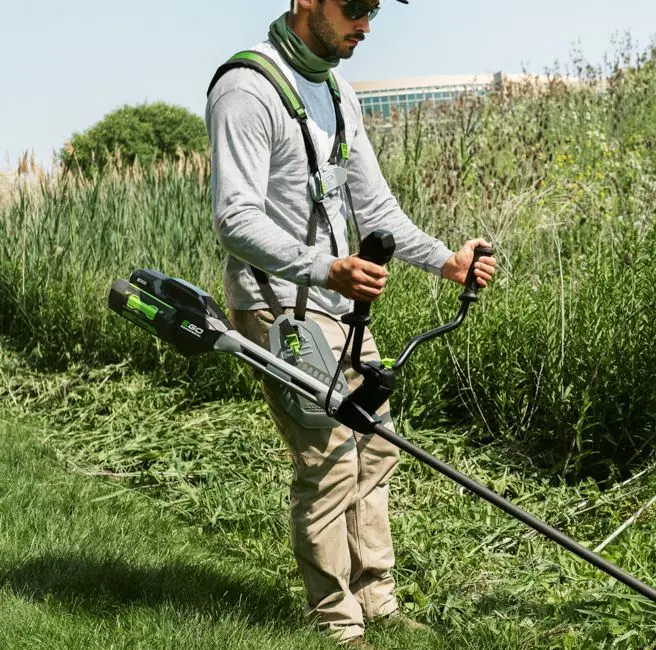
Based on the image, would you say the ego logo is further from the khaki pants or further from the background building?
the background building

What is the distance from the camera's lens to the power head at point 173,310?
3.00 metres

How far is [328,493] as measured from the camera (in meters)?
3.17

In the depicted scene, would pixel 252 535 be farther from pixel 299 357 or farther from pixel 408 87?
pixel 408 87

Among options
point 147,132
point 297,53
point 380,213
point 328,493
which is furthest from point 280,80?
point 147,132

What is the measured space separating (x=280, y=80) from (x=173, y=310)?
726 mm

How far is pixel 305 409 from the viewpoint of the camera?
3.07m

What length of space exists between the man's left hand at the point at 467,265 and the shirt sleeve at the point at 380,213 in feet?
0.17

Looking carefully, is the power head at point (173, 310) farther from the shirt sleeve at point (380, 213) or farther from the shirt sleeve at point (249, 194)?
the shirt sleeve at point (380, 213)

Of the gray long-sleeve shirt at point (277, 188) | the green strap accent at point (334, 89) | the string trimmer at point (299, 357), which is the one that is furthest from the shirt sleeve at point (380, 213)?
the string trimmer at point (299, 357)

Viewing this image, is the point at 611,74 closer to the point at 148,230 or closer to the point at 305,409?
the point at 148,230

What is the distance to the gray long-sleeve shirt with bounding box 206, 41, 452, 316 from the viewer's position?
2799mm

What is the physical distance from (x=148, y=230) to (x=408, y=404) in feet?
9.19

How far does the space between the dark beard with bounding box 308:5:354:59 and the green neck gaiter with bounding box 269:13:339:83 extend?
0.04 metres

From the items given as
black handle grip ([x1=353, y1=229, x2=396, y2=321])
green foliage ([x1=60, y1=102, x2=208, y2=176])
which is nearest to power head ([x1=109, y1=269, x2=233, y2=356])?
black handle grip ([x1=353, y1=229, x2=396, y2=321])
